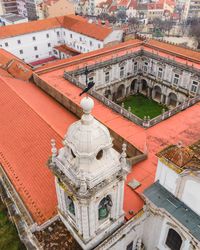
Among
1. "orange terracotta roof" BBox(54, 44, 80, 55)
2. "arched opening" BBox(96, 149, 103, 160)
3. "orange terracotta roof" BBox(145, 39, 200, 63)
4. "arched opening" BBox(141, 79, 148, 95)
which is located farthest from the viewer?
"orange terracotta roof" BBox(54, 44, 80, 55)

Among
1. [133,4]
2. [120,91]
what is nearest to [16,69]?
[120,91]

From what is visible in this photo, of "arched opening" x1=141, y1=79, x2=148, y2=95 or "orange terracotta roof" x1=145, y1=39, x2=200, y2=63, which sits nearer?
"orange terracotta roof" x1=145, y1=39, x2=200, y2=63

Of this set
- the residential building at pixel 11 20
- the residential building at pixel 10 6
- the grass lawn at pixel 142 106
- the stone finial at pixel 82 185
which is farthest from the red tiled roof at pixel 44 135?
the residential building at pixel 10 6

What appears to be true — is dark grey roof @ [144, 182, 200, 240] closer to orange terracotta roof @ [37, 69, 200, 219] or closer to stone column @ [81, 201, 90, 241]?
orange terracotta roof @ [37, 69, 200, 219]

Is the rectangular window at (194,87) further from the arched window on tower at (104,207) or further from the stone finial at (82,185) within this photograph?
the stone finial at (82,185)

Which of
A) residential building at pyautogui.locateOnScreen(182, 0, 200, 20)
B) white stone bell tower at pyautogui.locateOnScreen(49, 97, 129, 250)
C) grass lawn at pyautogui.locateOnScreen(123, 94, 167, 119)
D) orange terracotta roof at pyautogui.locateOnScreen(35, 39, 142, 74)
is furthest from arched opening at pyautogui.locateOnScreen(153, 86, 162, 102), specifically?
residential building at pyautogui.locateOnScreen(182, 0, 200, 20)

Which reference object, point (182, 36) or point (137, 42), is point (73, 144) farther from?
point (182, 36)
